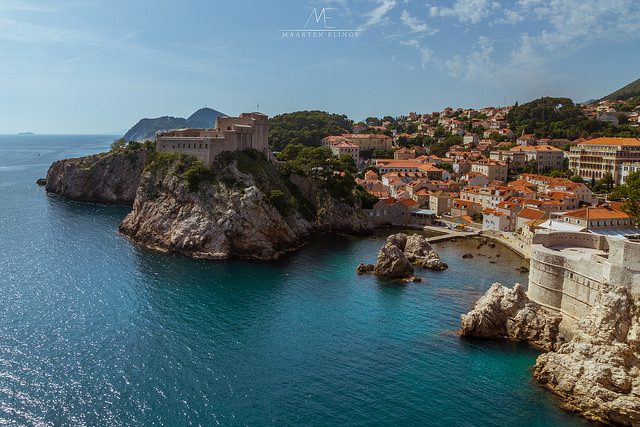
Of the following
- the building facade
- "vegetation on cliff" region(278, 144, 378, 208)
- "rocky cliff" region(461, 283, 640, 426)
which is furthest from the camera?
the building facade

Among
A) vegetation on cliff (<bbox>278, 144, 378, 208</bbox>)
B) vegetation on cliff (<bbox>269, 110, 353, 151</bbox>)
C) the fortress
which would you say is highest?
vegetation on cliff (<bbox>269, 110, 353, 151</bbox>)

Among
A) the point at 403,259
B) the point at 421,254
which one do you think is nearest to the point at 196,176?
the point at 403,259

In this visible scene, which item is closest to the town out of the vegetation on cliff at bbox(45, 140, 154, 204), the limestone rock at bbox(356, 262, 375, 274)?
the limestone rock at bbox(356, 262, 375, 274)

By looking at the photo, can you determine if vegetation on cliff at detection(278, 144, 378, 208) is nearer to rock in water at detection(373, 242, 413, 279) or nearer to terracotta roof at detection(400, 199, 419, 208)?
terracotta roof at detection(400, 199, 419, 208)

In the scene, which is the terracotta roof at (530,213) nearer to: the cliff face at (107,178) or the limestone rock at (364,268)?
the limestone rock at (364,268)

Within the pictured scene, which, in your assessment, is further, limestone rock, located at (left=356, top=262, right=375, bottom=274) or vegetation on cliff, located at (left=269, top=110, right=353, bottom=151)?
vegetation on cliff, located at (left=269, top=110, right=353, bottom=151)

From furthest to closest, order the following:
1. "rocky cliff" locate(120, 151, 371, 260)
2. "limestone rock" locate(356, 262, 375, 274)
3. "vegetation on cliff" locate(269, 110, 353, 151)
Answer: "vegetation on cliff" locate(269, 110, 353, 151) → "rocky cliff" locate(120, 151, 371, 260) → "limestone rock" locate(356, 262, 375, 274)

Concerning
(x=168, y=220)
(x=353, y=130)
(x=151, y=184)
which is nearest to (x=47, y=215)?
(x=151, y=184)

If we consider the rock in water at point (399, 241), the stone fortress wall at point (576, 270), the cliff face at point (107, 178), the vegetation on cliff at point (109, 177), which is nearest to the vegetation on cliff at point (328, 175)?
the rock in water at point (399, 241)

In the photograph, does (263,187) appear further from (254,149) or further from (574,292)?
(574,292)
